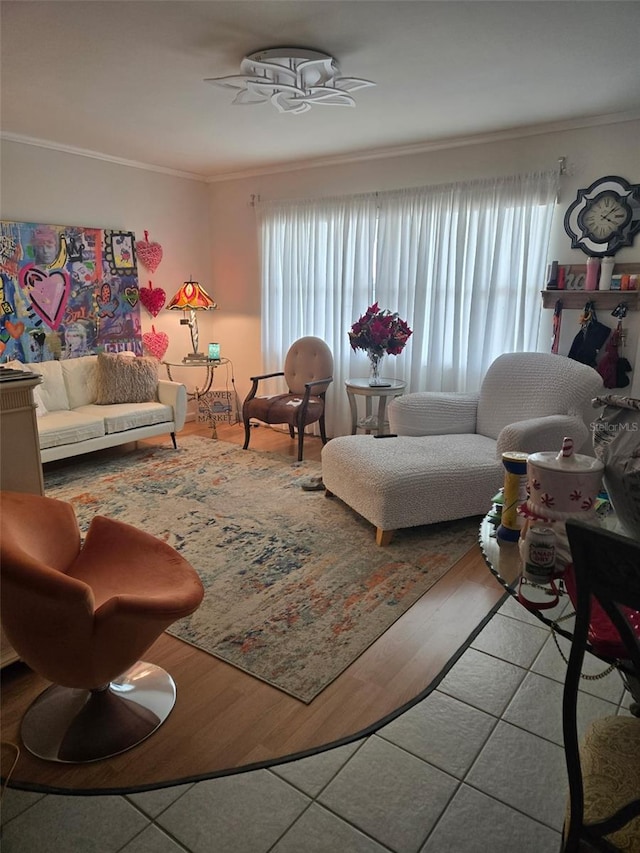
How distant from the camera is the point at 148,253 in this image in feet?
16.7

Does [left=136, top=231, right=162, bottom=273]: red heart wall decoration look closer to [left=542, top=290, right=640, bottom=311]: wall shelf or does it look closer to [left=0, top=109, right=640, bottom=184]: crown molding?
[left=0, top=109, right=640, bottom=184]: crown molding

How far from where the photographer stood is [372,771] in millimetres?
1606

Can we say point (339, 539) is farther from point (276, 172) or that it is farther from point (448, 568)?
point (276, 172)

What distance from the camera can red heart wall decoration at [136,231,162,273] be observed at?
199 inches

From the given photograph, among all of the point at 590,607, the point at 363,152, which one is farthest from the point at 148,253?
the point at 590,607

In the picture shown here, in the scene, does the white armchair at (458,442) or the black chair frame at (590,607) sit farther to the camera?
the white armchair at (458,442)

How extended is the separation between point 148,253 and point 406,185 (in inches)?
93.9

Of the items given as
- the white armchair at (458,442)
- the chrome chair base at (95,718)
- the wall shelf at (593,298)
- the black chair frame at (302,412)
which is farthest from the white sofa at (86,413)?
the wall shelf at (593,298)

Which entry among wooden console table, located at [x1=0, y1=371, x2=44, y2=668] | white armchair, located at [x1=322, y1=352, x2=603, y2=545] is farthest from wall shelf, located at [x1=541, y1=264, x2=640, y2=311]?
wooden console table, located at [x1=0, y1=371, x2=44, y2=668]

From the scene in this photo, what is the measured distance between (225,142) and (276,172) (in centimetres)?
99

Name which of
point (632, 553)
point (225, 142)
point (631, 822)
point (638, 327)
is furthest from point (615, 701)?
point (225, 142)

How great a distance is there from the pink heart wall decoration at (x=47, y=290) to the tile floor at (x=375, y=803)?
369cm

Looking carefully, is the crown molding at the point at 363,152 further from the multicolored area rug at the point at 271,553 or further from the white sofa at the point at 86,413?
the multicolored area rug at the point at 271,553

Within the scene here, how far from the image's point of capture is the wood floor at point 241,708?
1.61 meters
